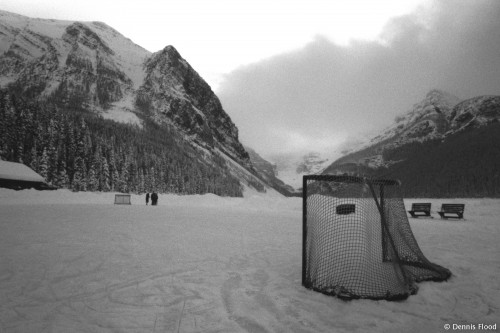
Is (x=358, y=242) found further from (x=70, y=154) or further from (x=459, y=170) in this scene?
(x=459, y=170)

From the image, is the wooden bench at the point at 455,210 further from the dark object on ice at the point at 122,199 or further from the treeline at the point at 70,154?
the treeline at the point at 70,154

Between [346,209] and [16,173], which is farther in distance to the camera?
[16,173]

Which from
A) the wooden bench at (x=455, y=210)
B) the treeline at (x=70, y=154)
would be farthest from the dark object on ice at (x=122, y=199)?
the treeline at (x=70, y=154)

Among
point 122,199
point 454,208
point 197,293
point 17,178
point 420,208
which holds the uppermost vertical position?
point 17,178

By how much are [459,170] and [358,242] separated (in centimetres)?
13489

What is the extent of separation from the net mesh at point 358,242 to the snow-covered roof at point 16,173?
46179 mm

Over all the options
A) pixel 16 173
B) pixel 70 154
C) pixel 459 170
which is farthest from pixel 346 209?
pixel 459 170

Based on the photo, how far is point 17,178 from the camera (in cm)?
3872

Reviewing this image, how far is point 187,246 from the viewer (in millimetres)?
8555

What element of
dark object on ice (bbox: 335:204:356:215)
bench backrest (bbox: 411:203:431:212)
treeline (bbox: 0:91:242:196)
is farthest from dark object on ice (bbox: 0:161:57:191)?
bench backrest (bbox: 411:203:431:212)

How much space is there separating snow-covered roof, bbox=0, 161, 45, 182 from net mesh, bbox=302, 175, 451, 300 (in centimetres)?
4618

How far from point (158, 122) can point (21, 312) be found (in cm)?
18621

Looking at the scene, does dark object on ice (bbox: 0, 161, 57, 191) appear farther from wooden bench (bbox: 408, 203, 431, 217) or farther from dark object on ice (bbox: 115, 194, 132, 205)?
wooden bench (bbox: 408, 203, 431, 217)

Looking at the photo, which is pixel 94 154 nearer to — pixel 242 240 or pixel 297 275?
pixel 242 240
